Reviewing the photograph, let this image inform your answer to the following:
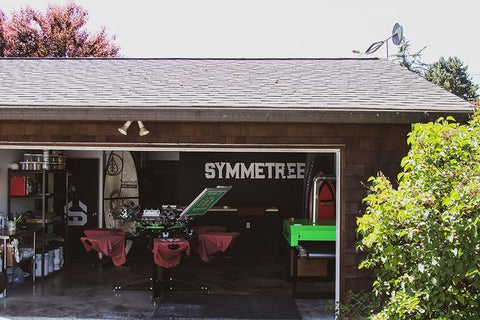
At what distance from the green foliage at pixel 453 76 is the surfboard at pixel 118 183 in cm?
2963

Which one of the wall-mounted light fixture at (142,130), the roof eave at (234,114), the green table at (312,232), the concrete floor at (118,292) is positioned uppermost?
the roof eave at (234,114)

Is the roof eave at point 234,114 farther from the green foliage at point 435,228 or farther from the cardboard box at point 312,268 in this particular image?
the cardboard box at point 312,268

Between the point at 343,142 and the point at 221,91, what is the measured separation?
173 cm

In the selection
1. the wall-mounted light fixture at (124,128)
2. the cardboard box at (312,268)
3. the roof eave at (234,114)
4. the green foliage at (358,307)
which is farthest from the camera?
the cardboard box at (312,268)

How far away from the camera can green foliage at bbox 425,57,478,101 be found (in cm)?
3572

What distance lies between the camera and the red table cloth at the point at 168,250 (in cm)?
685

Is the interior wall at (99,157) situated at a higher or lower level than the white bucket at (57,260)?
higher

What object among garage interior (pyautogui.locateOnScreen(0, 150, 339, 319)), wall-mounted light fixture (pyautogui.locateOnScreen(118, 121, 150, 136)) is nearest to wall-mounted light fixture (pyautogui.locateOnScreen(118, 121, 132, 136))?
wall-mounted light fixture (pyautogui.locateOnScreen(118, 121, 150, 136))

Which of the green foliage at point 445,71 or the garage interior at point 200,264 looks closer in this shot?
the garage interior at point 200,264

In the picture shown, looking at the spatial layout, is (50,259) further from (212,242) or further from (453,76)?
(453,76)

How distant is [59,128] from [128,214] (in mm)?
1936

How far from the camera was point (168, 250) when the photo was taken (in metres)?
6.84

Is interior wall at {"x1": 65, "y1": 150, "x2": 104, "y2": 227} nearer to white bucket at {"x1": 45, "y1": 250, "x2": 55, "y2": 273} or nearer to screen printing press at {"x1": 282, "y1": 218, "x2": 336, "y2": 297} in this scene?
white bucket at {"x1": 45, "y1": 250, "x2": 55, "y2": 273}

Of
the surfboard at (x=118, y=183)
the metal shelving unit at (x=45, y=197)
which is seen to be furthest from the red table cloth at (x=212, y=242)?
the surfboard at (x=118, y=183)
